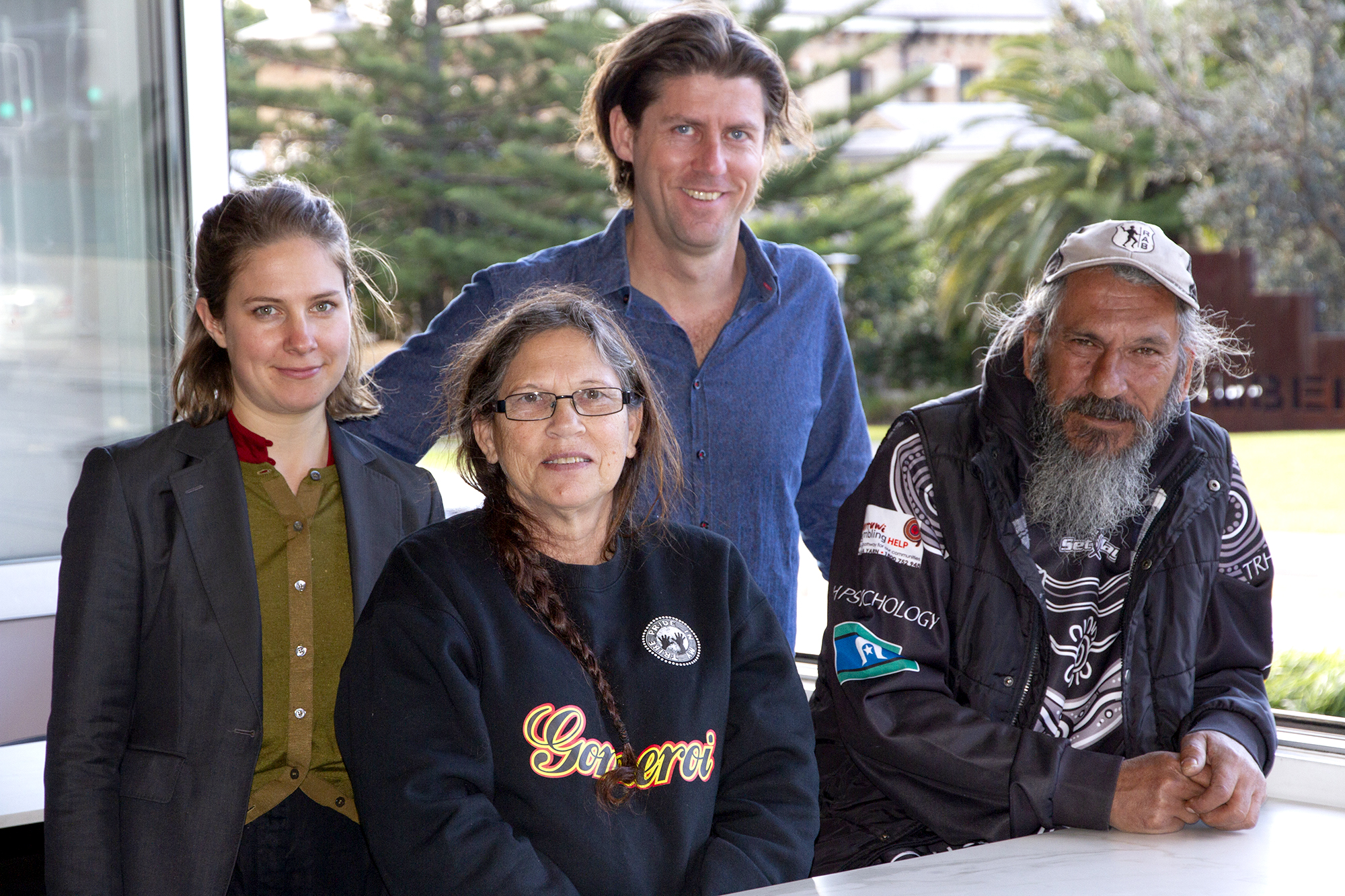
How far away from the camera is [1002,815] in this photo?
1638mm

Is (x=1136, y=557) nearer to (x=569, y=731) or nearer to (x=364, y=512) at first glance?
(x=569, y=731)

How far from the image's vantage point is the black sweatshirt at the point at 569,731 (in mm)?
1333

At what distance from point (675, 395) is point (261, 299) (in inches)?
26.8

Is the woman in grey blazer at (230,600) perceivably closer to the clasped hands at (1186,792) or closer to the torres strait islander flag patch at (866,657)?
the torres strait islander flag patch at (866,657)

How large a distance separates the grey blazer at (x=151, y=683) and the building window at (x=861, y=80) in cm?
1623

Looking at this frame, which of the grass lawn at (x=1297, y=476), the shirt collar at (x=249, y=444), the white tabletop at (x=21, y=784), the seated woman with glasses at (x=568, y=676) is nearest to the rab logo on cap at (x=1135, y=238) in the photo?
the seated woman with glasses at (x=568, y=676)

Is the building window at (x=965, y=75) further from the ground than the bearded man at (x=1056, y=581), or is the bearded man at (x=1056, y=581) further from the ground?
the building window at (x=965, y=75)

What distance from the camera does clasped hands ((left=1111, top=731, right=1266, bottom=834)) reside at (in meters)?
1.54

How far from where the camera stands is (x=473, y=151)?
1686cm

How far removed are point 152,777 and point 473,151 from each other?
16062mm

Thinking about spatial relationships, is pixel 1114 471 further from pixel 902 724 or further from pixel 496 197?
pixel 496 197

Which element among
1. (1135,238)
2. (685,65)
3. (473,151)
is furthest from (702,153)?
(473,151)

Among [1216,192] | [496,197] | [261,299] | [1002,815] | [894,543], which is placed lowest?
[1002,815]

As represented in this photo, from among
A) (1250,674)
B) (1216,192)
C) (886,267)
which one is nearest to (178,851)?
(1250,674)
